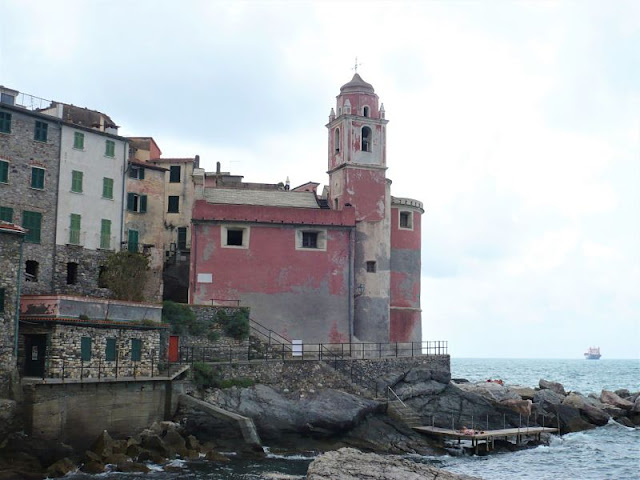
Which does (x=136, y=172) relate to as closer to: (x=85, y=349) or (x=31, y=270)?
(x=31, y=270)

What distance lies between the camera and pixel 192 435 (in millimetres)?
37969

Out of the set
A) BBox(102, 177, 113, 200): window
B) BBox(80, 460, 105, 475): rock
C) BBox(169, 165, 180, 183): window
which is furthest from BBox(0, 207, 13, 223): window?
BBox(80, 460, 105, 475): rock

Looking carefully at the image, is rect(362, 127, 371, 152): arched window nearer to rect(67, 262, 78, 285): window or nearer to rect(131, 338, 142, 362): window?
rect(67, 262, 78, 285): window

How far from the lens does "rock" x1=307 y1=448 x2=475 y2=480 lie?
2456cm

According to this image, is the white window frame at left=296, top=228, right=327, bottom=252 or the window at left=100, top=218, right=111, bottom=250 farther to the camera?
the white window frame at left=296, top=228, right=327, bottom=252

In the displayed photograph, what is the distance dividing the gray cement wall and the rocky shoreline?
1.86 ft

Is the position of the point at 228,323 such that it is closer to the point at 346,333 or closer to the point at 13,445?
the point at 346,333

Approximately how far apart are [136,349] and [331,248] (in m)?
16.1

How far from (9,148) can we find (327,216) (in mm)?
18922

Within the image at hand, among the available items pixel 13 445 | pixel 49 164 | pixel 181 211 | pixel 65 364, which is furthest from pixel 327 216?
pixel 13 445

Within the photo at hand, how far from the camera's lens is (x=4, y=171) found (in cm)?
4381

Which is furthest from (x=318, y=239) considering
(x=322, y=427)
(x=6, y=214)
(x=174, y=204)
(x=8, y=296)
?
(x=8, y=296)

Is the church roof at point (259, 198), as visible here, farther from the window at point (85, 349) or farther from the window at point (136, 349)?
the window at point (85, 349)

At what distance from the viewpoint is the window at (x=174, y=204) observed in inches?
2072
